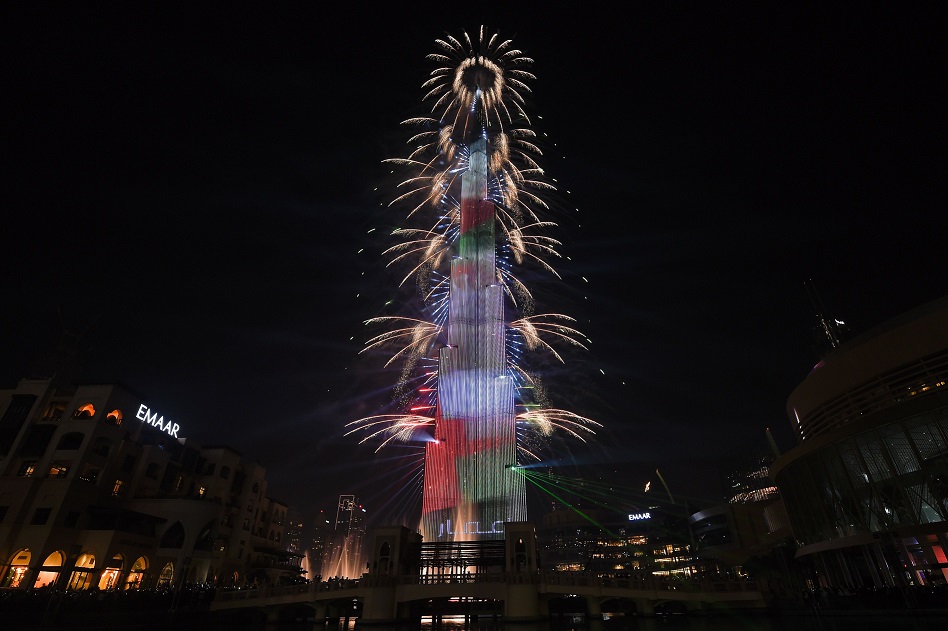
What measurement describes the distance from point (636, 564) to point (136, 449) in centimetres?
12337

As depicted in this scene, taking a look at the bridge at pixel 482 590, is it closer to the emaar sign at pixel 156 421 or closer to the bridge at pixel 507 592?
the bridge at pixel 507 592

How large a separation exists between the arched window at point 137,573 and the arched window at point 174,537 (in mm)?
2457

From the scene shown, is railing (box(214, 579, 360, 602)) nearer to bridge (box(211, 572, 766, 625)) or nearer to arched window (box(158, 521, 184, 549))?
bridge (box(211, 572, 766, 625))

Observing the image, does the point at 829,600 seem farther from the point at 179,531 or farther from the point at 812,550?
the point at 179,531

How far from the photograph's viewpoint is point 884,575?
122ft

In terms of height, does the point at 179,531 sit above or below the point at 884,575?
above

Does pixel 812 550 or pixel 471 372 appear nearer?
pixel 812 550

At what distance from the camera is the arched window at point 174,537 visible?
177 feet

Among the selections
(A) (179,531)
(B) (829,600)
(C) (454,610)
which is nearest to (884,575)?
(B) (829,600)

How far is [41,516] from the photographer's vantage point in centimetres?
4541

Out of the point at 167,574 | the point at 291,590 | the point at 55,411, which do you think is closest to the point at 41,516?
the point at 55,411

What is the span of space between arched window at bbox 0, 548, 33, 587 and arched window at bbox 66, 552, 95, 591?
350 centimetres

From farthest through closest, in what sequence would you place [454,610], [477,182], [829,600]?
[477,182], [454,610], [829,600]

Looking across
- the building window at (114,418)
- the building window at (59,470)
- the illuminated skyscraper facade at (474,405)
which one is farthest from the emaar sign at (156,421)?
the illuminated skyscraper facade at (474,405)
